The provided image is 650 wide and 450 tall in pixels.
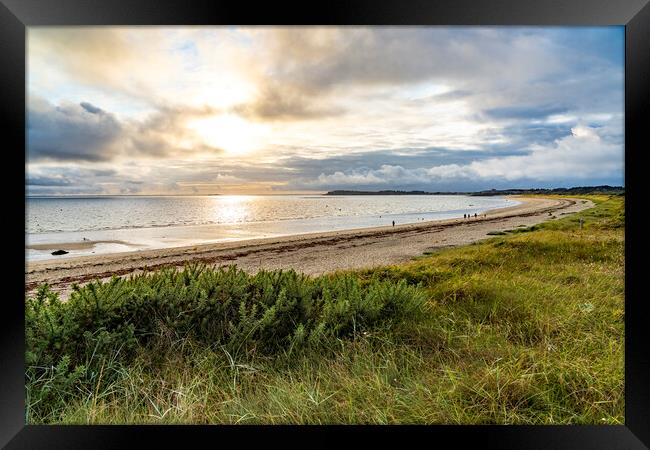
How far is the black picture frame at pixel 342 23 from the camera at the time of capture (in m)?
1.79

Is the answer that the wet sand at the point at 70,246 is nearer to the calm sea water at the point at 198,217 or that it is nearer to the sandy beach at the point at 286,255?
the calm sea water at the point at 198,217

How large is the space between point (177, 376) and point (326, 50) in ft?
11.7

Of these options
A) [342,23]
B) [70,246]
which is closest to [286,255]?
[70,246]

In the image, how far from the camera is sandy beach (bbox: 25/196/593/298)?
780 cm

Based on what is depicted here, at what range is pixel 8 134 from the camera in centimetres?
184

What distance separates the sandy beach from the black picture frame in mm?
4955

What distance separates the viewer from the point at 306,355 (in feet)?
8.04

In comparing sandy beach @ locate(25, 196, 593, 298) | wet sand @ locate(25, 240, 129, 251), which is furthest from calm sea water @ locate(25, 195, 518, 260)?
sandy beach @ locate(25, 196, 593, 298)

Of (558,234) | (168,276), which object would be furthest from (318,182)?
(558,234)

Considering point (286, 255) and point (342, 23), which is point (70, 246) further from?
point (342, 23)

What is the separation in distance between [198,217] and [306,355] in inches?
595

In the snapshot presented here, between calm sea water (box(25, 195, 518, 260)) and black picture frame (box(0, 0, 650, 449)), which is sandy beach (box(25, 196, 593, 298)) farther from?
black picture frame (box(0, 0, 650, 449))

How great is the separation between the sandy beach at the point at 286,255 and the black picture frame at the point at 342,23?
496cm

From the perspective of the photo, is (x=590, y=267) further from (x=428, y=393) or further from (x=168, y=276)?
(x=168, y=276)
